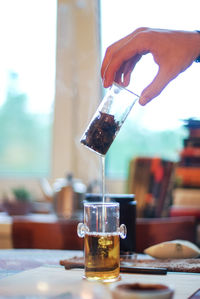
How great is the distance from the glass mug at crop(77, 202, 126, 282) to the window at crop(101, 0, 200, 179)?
1.72m

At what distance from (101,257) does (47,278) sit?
0.11 m

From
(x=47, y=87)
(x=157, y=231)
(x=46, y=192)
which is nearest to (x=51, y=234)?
(x=157, y=231)

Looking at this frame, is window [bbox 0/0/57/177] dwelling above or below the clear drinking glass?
above

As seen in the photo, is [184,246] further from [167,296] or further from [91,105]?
[91,105]

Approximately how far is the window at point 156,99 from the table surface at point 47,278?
152 centimetres

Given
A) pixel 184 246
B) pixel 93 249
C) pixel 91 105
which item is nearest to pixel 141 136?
pixel 91 105

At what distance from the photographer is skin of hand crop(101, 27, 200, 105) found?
1134mm

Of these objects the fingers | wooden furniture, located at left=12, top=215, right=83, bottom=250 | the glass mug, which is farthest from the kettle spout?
the glass mug

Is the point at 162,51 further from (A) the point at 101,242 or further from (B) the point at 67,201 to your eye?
(B) the point at 67,201

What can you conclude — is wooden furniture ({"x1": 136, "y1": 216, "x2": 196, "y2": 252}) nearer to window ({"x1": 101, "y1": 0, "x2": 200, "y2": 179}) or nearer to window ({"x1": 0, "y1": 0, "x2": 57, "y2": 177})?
window ({"x1": 101, "y1": 0, "x2": 200, "y2": 179})

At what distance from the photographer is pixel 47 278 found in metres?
1.01

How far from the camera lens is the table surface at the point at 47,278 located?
0.85 metres

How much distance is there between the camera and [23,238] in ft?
6.66

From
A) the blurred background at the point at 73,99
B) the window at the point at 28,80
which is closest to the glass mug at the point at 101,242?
the blurred background at the point at 73,99
